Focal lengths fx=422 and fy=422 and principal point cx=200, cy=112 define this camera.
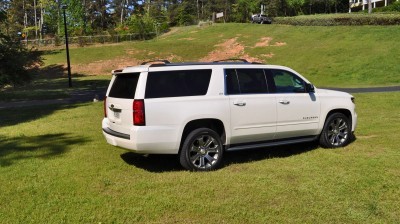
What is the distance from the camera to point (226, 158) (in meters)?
7.36

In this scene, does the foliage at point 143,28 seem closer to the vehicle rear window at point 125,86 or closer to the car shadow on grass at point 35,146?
the car shadow on grass at point 35,146

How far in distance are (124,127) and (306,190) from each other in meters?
2.78

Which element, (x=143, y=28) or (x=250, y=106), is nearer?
(x=250, y=106)

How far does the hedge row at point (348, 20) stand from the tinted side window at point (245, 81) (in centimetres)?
3698

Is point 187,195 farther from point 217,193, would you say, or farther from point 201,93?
point 201,93

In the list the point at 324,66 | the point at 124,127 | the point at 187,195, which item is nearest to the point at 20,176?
the point at 124,127

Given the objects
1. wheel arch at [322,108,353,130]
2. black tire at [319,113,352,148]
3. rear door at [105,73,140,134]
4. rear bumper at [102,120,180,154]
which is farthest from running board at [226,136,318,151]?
rear door at [105,73,140,134]

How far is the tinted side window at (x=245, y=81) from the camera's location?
681cm

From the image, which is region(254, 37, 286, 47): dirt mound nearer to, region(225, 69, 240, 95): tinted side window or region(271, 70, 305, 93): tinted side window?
region(271, 70, 305, 93): tinted side window

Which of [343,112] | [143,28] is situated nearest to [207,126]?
[343,112]

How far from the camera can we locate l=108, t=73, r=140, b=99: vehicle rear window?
6.34 metres

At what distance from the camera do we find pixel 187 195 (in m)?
5.35

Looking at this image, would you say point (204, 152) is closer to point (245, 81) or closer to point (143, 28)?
point (245, 81)

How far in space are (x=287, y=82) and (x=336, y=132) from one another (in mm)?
1506
